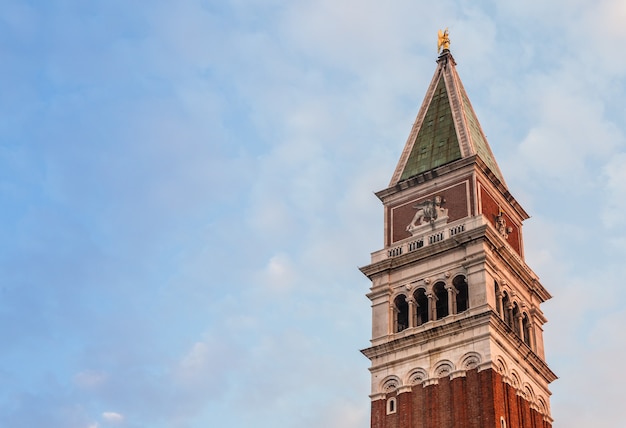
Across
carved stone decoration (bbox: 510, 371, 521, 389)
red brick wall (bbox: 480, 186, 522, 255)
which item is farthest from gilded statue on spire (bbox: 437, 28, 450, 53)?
carved stone decoration (bbox: 510, 371, 521, 389)

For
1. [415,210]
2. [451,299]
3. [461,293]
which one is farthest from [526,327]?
[415,210]

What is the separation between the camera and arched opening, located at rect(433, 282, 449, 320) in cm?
7412

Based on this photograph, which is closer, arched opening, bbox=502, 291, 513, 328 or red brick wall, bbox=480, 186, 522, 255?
arched opening, bbox=502, 291, 513, 328

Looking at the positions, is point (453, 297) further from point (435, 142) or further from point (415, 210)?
point (435, 142)

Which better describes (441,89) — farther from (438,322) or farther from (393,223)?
(438,322)

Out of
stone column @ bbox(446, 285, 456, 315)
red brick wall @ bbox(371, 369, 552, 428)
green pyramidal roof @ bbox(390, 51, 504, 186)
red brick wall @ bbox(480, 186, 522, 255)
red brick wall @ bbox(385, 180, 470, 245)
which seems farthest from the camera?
green pyramidal roof @ bbox(390, 51, 504, 186)

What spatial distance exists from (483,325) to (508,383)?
159 inches

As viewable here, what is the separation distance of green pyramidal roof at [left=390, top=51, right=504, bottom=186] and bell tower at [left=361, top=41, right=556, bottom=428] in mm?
112

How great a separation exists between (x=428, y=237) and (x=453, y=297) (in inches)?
240

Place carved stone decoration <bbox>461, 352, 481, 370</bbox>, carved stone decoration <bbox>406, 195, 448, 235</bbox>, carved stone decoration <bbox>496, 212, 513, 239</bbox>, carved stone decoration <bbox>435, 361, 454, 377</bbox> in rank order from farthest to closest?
carved stone decoration <bbox>496, 212, 513, 239</bbox>
carved stone decoration <bbox>406, 195, 448, 235</bbox>
carved stone decoration <bbox>435, 361, 454, 377</bbox>
carved stone decoration <bbox>461, 352, 481, 370</bbox>

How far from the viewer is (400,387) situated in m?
70.6

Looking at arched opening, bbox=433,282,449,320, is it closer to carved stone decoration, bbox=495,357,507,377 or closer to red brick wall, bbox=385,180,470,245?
red brick wall, bbox=385,180,470,245

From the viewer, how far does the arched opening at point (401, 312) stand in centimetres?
7462

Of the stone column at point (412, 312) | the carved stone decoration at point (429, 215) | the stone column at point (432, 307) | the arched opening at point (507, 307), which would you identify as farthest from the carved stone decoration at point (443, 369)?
the carved stone decoration at point (429, 215)
